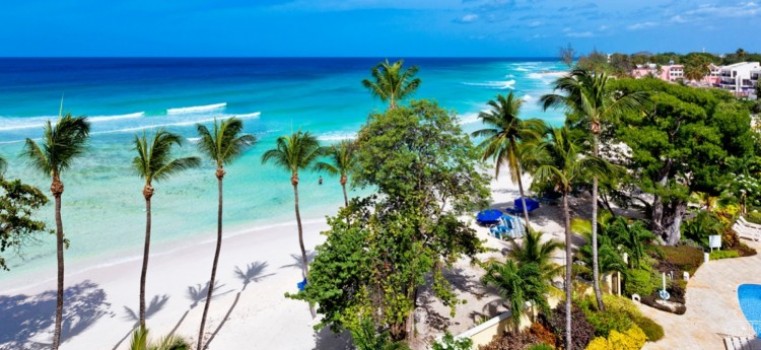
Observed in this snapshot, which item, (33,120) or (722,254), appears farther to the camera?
(33,120)

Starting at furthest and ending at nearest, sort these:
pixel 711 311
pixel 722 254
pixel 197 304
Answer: pixel 722 254
pixel 197 304
pixel 711 311

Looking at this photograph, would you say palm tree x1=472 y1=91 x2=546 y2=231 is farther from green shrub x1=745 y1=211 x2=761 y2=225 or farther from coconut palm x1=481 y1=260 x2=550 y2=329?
green shrub x1=745 y1=211 x2=761 y2=225

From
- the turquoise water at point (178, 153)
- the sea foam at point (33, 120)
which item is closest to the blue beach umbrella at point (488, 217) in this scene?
the turquoise water at point (178, 153)

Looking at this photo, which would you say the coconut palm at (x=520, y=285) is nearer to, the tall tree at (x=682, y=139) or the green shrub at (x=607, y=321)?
the green shrub at (x=607, y=321)

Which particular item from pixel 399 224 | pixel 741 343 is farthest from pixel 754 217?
pixel 399 224

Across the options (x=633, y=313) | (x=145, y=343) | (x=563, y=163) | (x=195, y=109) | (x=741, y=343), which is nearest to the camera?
(x=145, y=343)

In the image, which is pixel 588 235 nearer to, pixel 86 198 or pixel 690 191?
pixel 690 191

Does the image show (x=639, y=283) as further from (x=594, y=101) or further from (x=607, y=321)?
(x=594, y=101)
